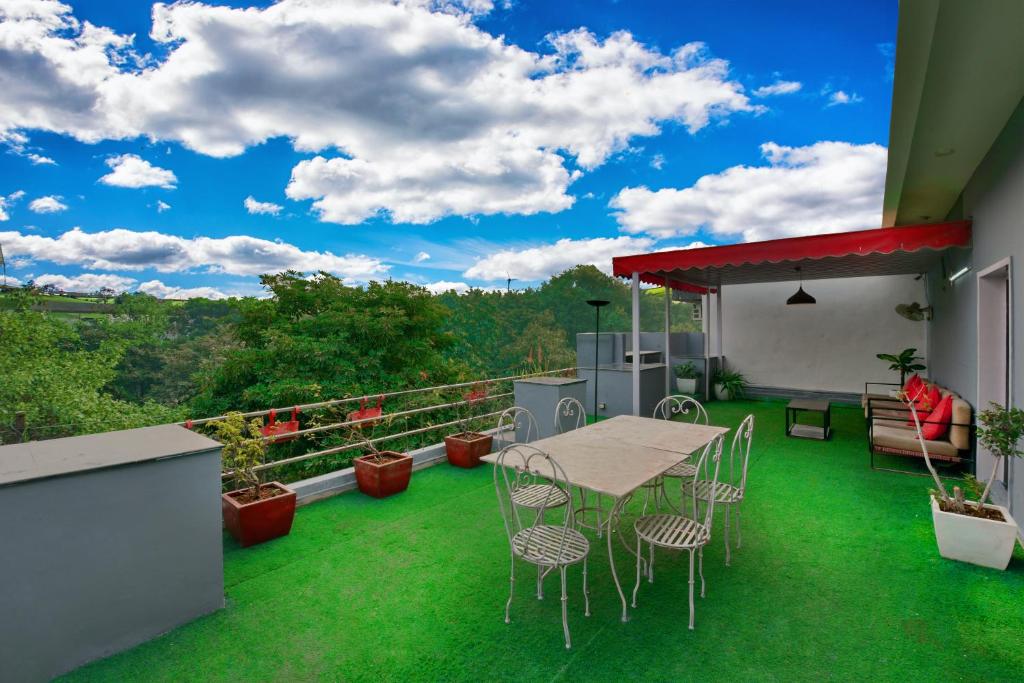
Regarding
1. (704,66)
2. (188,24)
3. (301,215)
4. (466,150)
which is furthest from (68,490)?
(301,215)

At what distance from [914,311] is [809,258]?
4.62 metres

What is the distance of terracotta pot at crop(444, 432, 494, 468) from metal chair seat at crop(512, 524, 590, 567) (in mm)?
2340

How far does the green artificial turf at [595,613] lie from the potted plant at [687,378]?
5.90 meters

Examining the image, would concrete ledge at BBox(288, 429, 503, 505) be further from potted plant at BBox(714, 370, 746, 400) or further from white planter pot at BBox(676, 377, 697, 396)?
potted plant at BBox(714, 370, 746, 400)

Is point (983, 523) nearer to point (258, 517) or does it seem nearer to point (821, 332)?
point (258, 517)

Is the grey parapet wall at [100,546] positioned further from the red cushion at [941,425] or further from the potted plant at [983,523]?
the red cushion at [941,425]

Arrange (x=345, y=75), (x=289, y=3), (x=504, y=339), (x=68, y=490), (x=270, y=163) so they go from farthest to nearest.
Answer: (x=504, y=339), (x=270, y=163), (x=345, y=75), (x=289, y=3), (x=68, y=490)

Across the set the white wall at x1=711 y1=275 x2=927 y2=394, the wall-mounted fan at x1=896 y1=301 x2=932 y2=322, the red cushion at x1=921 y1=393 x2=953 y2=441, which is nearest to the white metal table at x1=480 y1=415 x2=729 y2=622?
the red cushion at x1=921 y1=393 x2=953 y2=441

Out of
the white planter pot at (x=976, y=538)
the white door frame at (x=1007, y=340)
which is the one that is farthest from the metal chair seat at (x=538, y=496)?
the white door frame at (x=1007, y=340)

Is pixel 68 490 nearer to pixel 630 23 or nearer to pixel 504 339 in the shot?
pixel 630 23

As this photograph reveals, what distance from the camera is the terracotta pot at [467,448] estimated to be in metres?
4.63

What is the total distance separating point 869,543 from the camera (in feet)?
9.89

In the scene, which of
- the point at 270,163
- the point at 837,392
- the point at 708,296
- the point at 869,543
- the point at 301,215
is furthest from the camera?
the point at 301,215

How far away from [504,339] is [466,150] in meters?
10.1
